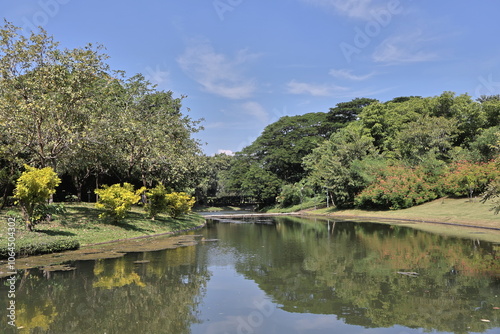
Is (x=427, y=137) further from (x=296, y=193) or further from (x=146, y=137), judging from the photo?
(x=146, y=137)

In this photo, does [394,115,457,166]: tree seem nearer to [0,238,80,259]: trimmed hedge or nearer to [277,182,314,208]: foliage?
[277,182,314,208]: foliage

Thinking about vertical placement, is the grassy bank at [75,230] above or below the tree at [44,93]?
below

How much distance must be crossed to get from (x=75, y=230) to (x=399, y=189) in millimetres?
35675

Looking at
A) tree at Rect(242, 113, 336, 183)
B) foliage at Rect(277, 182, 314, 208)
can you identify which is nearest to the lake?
foliage at Rect(277, 182, 314, 208)

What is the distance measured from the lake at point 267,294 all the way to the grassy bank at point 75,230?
267 centimetres

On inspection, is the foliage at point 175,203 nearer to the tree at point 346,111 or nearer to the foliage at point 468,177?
the foliage at point 468,177

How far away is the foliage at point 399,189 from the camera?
41562 millimetres

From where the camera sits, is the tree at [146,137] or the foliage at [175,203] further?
the foliage at [175,203]

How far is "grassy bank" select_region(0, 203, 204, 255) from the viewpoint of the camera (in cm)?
1499

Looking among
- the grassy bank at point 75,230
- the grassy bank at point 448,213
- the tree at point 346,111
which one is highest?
the tree at point 346,111

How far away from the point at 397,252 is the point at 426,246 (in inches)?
107

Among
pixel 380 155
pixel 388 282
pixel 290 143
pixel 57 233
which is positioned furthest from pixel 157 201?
pixel 290 143

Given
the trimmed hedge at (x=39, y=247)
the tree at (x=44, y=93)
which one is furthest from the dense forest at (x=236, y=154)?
the trimmed hedge at (x=39, y=247)

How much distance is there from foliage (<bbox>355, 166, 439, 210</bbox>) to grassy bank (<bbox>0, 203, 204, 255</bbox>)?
26.3m
